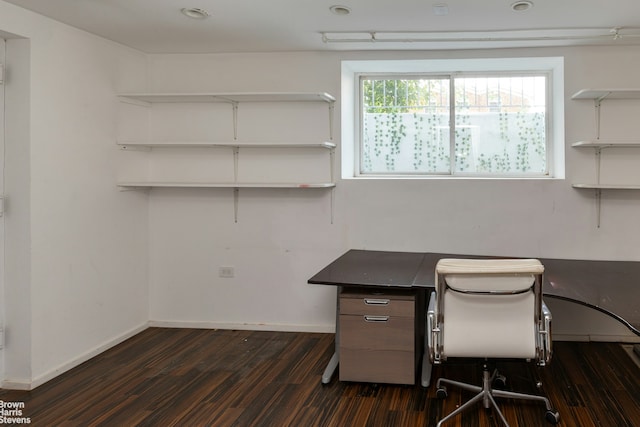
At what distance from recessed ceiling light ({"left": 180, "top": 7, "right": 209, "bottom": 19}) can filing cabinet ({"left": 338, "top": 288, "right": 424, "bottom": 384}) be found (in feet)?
6.84

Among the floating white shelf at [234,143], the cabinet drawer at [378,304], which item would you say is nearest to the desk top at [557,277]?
the cabinet drawer at [378,304]

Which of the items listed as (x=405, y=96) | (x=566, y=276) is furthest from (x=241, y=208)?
(x=566, y=276)

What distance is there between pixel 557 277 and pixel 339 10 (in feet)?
7.38

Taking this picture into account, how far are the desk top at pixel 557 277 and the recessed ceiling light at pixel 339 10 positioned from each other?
5.65 ft

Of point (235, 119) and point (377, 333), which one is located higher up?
point (235, 119)

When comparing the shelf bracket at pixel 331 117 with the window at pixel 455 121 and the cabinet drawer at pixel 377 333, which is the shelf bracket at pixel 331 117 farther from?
the cabinet drawer at pixel 377 333

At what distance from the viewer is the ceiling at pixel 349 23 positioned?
2.99 metres

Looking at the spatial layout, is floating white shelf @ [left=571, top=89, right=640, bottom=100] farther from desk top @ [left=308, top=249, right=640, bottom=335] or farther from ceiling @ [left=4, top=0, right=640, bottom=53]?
desk top @ [left=308, top=249, right=640, bottom=335]

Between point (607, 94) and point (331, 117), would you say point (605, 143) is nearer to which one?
point (607, 94)

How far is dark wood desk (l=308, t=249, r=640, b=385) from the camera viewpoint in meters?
2.48

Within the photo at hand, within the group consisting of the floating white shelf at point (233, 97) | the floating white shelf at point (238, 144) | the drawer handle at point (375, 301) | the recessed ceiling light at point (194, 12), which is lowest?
the drawer handle at point (375, 301)

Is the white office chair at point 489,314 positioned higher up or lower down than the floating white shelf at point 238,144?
lower down

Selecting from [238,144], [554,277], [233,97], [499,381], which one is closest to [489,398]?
[499,381]

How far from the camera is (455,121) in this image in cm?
427
